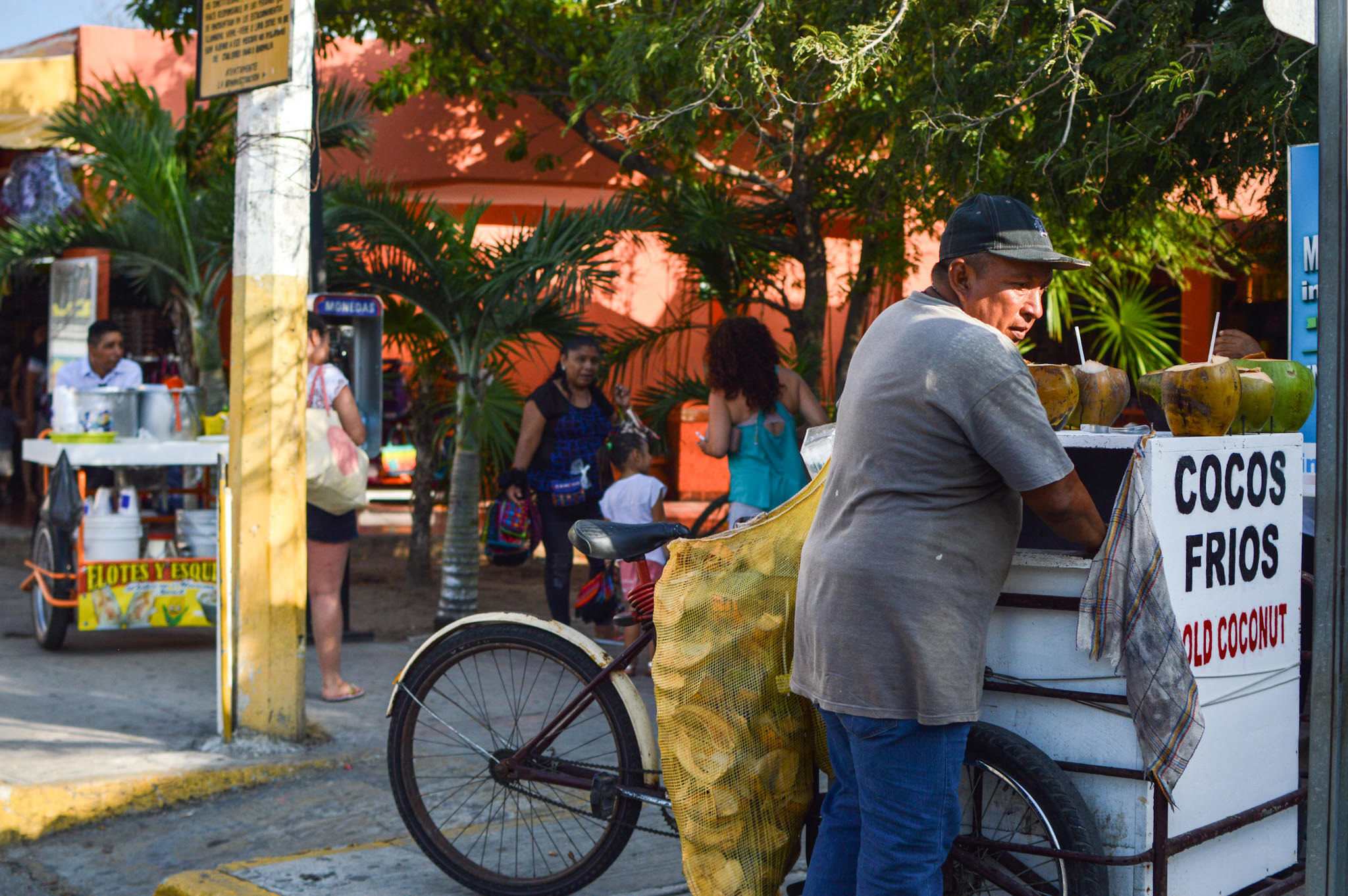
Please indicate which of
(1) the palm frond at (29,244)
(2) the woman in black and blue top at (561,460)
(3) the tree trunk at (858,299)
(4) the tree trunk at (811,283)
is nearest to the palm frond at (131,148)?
(1) the palm frond at (29,244)

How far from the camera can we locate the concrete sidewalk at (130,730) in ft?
16.0

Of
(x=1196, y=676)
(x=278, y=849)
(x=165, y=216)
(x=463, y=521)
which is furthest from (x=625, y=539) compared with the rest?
(x=165, y=216)

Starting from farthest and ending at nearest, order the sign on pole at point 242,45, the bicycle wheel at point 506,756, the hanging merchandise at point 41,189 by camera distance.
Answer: the hanging merchandise at point 41,189 < the sign on pole at point 242,45 < the bicycle wheel at point 506,756

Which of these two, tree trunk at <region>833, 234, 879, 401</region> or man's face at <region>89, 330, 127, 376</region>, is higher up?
tree trunk at <region>833, 234, 879, 401</region>

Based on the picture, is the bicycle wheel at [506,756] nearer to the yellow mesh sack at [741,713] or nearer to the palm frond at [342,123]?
the yellow mesh sack at [741,713]

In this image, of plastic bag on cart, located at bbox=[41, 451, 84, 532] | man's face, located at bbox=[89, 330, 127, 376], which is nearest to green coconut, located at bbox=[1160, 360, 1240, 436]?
plastic bag on cart, located at bbox=[41, 451, 84, 532]

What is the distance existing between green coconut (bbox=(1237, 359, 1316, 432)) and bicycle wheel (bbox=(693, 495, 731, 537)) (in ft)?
14.3

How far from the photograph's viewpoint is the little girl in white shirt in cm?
653

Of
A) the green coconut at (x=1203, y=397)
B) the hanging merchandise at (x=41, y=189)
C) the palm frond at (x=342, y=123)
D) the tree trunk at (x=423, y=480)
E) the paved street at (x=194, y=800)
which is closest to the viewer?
the green coconut at (x=1203, y=397)

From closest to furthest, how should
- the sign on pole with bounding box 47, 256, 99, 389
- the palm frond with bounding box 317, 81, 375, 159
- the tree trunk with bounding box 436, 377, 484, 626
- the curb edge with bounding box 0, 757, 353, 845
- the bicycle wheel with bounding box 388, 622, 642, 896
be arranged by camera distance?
the bicycle wheel with bounding box 388, 622, 642, 896 → the curb edge with bounding box 0, 757, 353, 845 → the tree trunk with bounding box 436, 377, 484, 626 → the palm frond with bounding box 317, 81, 375, 159 → the sign on pole with bounding box 47, 256, 99, 389

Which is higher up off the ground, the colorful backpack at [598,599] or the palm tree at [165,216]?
the palm tree at [165,216]

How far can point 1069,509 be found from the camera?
8.63 ft

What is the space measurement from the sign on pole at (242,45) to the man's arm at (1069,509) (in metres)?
3.74

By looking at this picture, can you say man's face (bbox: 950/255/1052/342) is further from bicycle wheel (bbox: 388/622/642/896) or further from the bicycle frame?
bicycle wheel (bbox: 388/622/642/896)
